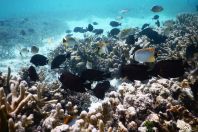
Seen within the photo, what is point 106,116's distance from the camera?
438 centimetres

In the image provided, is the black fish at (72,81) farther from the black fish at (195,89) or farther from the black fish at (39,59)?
the black fish at (39,59)

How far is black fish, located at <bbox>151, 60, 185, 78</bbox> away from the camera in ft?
15.3

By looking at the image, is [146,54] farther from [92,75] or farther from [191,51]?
[191,51]

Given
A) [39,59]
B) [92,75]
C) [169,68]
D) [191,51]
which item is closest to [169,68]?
[169,68]

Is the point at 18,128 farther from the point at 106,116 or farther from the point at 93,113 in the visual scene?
the point at 106,116

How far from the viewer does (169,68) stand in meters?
4.70

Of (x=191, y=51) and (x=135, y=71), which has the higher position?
(x=135, y=71)

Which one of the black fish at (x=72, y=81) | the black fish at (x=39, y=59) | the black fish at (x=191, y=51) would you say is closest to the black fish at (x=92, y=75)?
the black fish at (x=72, y=81)

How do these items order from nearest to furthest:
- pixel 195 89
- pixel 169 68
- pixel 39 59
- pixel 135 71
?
1. pixel 195 89
2. pixel 169 68
3. pixel 135 71
4. pixel 39 59

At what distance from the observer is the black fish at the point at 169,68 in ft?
15.3

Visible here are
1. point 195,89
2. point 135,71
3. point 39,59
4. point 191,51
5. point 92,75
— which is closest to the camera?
point 195,89

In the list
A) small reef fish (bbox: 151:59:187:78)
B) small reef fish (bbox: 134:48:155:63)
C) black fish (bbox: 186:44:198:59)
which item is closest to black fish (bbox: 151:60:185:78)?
small reef fish (bbox: 151:59:187:78)

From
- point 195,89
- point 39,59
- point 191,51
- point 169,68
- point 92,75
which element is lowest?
point 39,59

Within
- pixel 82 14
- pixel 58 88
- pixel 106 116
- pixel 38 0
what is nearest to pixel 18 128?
pixel 106 116
